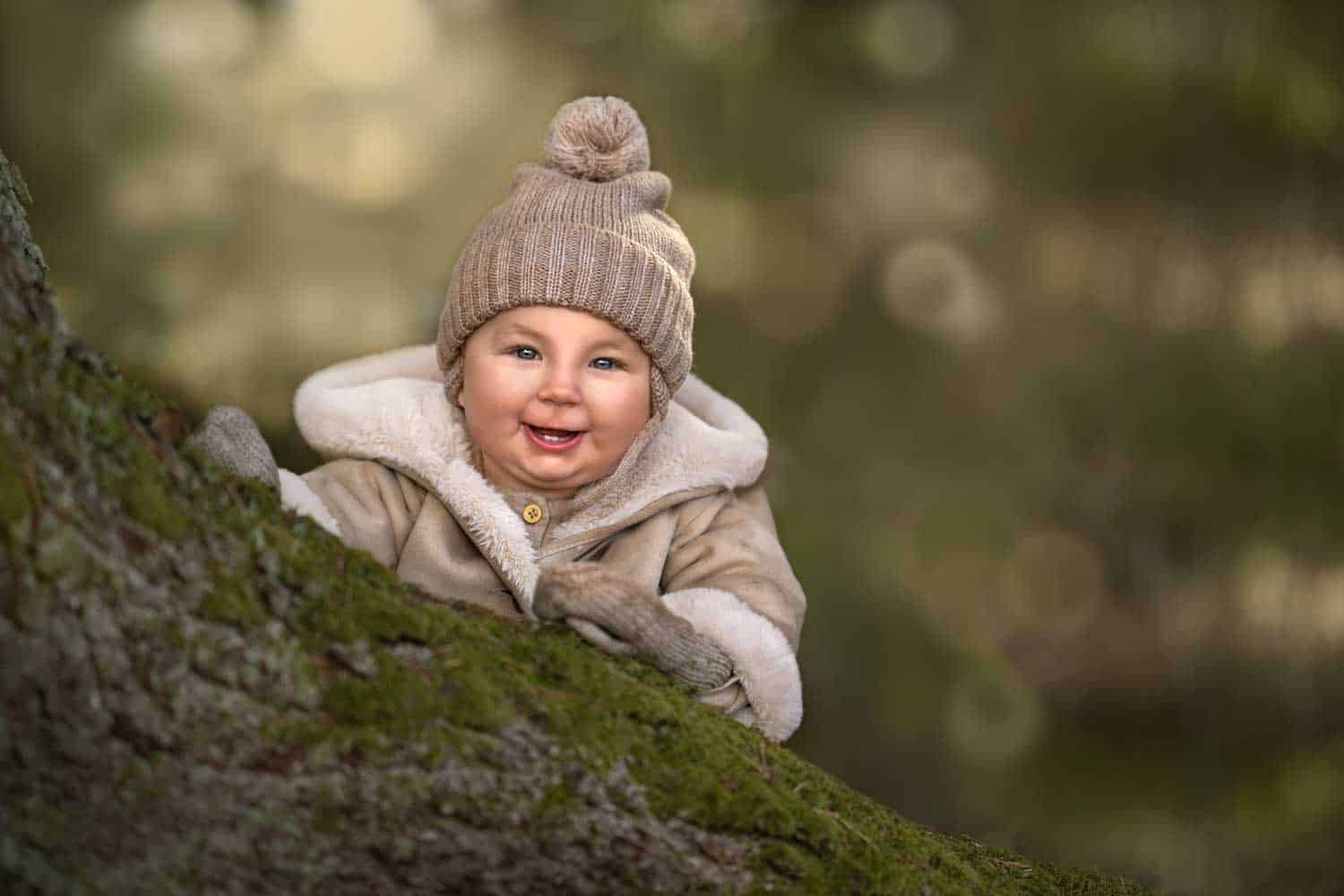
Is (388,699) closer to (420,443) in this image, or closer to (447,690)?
(447,690)

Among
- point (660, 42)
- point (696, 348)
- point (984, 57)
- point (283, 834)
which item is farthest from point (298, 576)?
point (984, 57)

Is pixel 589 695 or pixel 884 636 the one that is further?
pixel 884 636

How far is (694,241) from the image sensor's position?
3514 millimetres

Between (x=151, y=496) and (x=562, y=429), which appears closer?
(x=151, y=496)

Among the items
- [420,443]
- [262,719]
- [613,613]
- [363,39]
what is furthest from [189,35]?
[262,719]

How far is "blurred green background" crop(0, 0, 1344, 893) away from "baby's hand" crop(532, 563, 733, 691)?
6.39 ft

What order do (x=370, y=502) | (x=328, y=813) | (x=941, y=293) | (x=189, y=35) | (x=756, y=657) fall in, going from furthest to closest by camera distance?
(x=941, y=293) → (x=189, y=35) → (x=370, y=502) → (x=756, y=657) → (x=328, y=813)

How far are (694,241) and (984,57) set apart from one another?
939 millimetres

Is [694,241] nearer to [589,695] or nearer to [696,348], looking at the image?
[696,348]

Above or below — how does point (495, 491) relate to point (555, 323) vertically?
below

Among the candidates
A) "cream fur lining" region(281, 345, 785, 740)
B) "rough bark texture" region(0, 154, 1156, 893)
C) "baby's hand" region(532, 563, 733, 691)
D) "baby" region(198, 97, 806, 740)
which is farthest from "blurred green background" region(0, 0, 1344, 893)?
"rough bark texture" region(0, 154, 1156, 893)

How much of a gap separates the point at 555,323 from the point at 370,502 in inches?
15.5

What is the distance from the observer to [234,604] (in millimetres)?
1086

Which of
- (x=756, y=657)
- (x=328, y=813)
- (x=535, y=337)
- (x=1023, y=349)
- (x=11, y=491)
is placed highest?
(x=1023, y=349)
